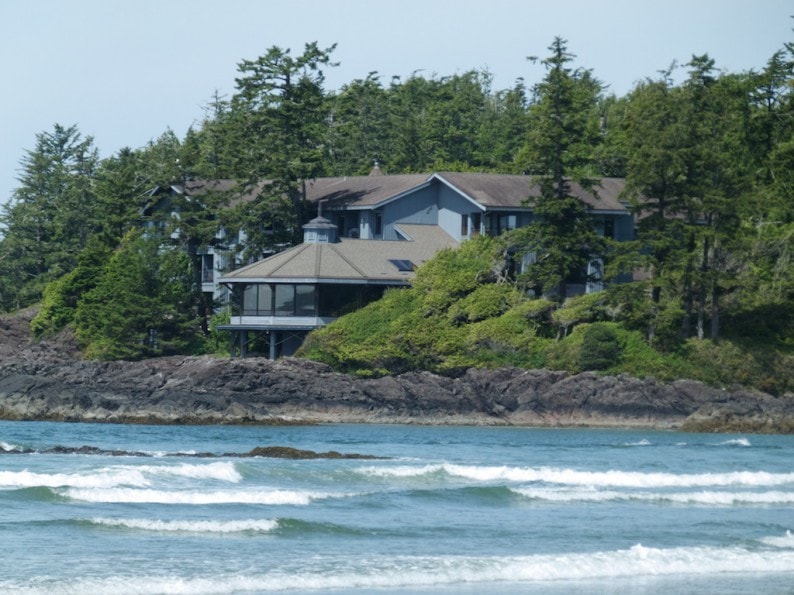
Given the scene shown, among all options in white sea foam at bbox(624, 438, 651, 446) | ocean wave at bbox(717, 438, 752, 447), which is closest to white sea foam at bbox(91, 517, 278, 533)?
white sea foam at bbox(624, 438, 651, 446)

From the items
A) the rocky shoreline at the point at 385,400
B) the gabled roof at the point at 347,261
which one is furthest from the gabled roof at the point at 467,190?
the rocky shoreline at the point at 385,400

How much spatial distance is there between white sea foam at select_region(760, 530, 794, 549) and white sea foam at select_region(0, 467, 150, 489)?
11994 mm

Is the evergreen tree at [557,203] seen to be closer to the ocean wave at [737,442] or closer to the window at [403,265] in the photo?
the window at [403,265]

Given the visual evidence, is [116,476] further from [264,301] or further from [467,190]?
[467,190]

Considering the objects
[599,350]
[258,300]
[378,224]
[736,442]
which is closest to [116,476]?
[736,442]

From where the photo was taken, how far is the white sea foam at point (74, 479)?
3006 cm

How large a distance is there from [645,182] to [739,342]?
662cm

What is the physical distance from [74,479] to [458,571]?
10638 millimetres

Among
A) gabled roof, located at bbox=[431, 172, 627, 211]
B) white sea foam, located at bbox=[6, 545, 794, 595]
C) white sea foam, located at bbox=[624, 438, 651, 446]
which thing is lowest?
white sea foam, located at bbox=[6, 545, 794, 595]

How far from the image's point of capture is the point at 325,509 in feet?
94.2

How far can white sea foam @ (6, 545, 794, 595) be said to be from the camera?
20953 millimetres

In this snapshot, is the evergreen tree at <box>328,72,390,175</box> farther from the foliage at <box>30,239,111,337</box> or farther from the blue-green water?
the blue-green water

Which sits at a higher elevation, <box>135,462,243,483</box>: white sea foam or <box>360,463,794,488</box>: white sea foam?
<box>135,462,243,483</box>: white sea foam

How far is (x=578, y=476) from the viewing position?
35000mm
